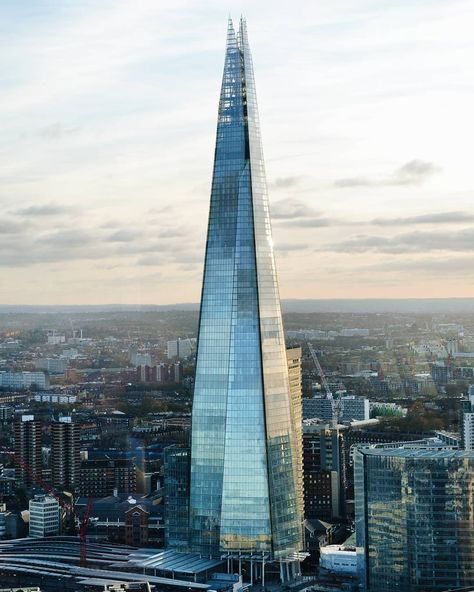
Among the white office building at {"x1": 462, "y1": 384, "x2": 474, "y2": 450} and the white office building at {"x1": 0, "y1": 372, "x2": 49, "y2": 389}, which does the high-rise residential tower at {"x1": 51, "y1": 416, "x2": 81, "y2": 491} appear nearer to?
the white office building at {"x1": 0, "y1": 372, "x2": 49, "y2": 389}

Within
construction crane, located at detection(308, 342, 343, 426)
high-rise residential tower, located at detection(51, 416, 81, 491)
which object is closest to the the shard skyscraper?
high-rise residential tower, located at detection(51, 416, 81, 491)

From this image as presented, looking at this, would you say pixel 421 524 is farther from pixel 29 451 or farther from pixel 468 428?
pixel 29 451

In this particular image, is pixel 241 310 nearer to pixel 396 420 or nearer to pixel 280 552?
pixel 280 552

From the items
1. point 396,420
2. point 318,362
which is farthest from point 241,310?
point 318,362

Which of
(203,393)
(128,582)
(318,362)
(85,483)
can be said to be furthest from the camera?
(318,362)

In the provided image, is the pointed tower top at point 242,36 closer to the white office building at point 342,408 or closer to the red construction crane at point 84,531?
the red construction crane at point 84,531

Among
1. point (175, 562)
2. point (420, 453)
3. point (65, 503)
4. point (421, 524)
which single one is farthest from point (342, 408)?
point (421, 524)
